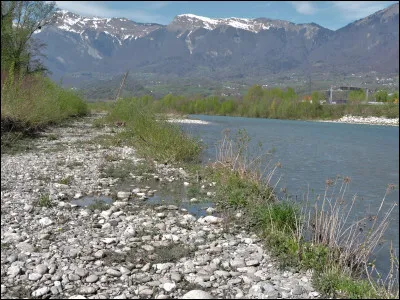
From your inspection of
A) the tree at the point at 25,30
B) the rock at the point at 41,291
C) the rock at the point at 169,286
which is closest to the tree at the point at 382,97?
the tree at the point at 25,30

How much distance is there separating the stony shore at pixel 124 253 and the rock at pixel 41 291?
0.01 metres

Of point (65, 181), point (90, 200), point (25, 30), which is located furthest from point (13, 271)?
point (25, 30)

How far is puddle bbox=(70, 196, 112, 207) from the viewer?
29.2ft

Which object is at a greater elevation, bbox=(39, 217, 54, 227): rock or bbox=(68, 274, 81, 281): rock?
bbox=(39, 217, 54, 227): rock

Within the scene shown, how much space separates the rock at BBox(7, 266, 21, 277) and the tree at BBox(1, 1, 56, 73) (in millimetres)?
23648

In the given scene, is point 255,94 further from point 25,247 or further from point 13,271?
point 13,271

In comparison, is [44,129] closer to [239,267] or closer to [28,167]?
[28,167]

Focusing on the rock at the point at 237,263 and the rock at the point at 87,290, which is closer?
the rock at the point at 87,290

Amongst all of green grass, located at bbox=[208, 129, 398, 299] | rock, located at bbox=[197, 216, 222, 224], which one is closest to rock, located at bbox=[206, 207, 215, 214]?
green grass, located at bbox=[208, 129, 398, 299]

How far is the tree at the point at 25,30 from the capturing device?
26.8m

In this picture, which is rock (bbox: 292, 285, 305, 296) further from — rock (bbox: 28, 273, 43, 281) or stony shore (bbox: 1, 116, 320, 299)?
rock (bbox: 28, 273, 43, 281)

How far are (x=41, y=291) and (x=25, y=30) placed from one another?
28655 mm

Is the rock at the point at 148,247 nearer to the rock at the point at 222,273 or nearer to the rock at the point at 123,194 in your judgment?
the rock at the point at 222,273

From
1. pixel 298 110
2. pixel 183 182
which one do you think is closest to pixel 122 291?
pixel 183 182
